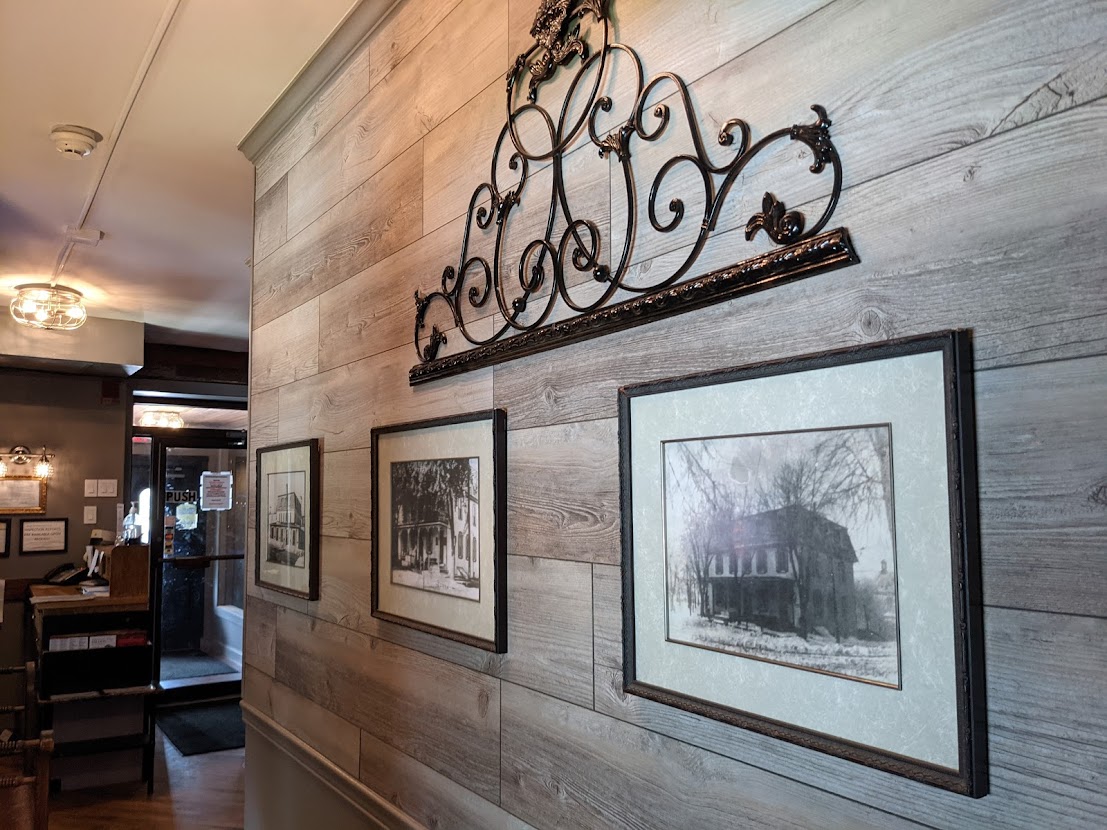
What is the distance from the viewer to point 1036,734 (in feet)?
2.39

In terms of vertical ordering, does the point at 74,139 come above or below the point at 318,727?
above

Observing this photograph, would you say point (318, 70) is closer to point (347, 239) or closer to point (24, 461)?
point (347, 239)

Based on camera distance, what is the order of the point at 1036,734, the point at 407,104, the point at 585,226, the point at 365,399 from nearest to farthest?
the point at 1036,734 < the point at 585,226 < the point at 407,104 < the point at 365,399

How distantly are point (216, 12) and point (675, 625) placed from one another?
6.24 feet

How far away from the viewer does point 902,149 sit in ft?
2.84

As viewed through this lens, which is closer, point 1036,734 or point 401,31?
point 1036,734

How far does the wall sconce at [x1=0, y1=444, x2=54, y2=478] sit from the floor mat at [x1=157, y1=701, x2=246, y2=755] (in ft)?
6.46

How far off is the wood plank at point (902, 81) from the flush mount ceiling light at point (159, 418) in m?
6.58

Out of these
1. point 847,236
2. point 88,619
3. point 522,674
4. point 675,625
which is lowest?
point 88,619

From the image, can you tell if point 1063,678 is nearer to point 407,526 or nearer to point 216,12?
point 407,526

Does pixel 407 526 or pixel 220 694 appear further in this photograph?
pixel 220 694

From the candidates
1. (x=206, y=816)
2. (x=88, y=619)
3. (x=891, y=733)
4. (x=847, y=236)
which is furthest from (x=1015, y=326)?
(x=88, y=619)

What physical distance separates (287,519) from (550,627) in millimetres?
1320

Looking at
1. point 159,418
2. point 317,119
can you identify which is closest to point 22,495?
point 159,418
